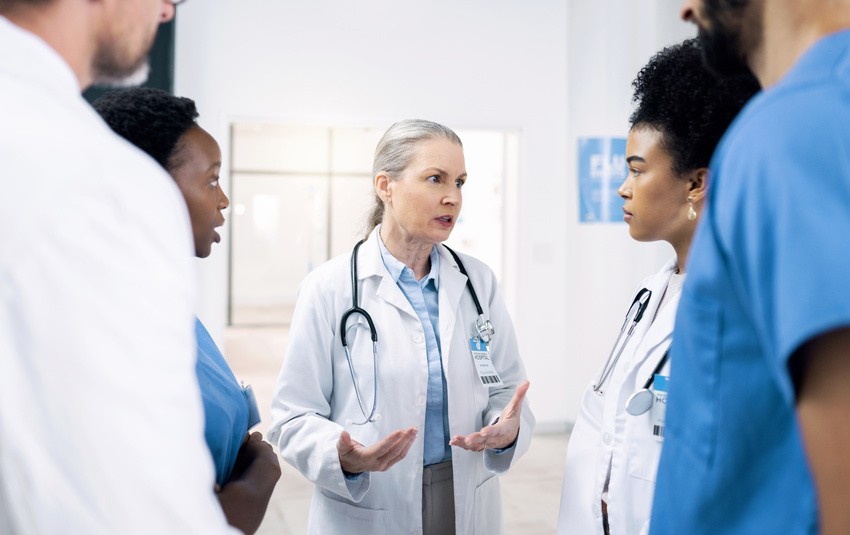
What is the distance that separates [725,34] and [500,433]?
4.00 feet

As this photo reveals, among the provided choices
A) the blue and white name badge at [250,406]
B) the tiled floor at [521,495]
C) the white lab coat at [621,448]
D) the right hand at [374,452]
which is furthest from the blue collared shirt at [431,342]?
the tiled floor at [521,495]

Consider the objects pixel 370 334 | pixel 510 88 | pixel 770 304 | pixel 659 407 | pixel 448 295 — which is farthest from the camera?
pixel 510 88

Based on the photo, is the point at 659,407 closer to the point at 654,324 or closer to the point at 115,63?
the point at 654,324

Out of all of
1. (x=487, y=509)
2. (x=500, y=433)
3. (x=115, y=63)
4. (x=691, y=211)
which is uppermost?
(x=115, y=63)

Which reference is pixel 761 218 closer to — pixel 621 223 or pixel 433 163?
pixel 433 163

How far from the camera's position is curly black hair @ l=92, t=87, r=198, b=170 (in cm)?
141

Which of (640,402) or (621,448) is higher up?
(640,402)

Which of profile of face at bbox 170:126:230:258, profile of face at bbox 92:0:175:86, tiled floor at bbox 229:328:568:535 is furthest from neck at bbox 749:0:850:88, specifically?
tiled floor at bbox 229:328:568:535

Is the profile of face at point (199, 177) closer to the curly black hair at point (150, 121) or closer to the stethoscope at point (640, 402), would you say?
the curly black hair at point (150, 121)

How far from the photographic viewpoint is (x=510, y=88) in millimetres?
5344

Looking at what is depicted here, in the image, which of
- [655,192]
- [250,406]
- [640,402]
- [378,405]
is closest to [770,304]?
[640,402]

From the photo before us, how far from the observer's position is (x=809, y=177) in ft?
1.90

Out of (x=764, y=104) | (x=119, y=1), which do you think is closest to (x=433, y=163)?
(x=119, y=1)

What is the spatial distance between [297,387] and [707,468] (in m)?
1.23
